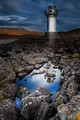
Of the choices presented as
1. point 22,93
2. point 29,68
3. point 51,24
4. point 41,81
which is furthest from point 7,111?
point 51,24

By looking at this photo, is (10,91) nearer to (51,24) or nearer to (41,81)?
(41,81)

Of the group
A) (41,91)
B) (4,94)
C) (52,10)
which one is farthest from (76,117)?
(52,10)

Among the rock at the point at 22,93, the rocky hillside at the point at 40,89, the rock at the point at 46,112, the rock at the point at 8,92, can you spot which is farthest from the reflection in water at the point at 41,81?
the rock at the point at 46,112

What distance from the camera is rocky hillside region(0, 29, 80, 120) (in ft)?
34.9

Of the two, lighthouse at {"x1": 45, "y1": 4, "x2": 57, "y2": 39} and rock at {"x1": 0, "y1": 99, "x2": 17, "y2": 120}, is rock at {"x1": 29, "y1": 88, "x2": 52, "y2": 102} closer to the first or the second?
rock at {"x1": 0, "y1": 99, "x2": 17, "y2": 120}

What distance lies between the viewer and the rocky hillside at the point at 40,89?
419 inches

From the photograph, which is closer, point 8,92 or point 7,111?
point 7,111

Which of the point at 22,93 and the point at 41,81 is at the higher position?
the point at 41,81

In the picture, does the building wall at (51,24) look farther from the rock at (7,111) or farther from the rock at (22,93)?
the rock at (7,111)

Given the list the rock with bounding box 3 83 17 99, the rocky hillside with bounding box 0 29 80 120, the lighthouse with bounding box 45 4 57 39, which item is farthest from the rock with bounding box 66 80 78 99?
the lighthouse with bounding box 45 4 57 39

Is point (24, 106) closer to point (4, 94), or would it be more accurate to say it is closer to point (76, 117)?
point (4, 94)

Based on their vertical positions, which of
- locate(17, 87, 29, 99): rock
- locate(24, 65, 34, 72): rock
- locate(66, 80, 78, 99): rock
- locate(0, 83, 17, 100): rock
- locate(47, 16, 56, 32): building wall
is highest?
locate(47, 16, 56, 32): building wall

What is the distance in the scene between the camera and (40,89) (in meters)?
16.4

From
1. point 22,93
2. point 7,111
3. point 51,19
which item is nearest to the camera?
point 7,111
